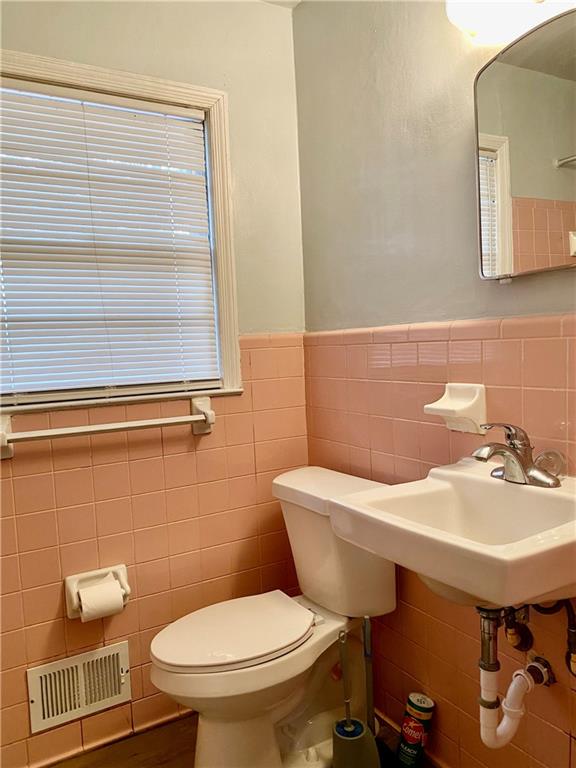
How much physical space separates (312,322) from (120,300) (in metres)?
0.69

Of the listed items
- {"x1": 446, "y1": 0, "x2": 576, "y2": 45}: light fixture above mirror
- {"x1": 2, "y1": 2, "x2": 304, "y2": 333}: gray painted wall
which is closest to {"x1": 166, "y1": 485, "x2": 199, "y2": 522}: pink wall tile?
{"x1": 2, "y1": 2, "x2": 304, "y2": 333}: gray painted wall

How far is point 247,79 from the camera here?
1.90 m

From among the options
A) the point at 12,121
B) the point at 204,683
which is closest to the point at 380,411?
the point at 204,683

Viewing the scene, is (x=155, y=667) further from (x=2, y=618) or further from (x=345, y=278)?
(x=345, y=278)

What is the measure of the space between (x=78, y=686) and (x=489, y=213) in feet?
5.91

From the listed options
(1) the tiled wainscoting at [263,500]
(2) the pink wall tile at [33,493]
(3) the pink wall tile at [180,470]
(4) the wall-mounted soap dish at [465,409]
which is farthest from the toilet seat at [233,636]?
(4) the wall-mounted soap dish at [465,409]

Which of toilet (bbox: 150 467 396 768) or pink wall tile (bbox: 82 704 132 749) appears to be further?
pink wall tile (bbox: 82 704 132 749)

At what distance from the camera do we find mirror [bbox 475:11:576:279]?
1.11 meters

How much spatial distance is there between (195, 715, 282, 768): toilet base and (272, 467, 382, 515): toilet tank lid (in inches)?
23.1

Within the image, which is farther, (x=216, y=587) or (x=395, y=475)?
(x=216, y=587)

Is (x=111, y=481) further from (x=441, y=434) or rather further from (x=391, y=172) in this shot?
(x=391, y=172)

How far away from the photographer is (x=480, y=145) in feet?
4.24

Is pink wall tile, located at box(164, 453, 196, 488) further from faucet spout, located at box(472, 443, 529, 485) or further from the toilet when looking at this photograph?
faucet spout, located at box(472, 443, 529, 485)

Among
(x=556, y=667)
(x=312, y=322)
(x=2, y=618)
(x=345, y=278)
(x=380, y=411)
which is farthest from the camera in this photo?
(x=312, y=322)
